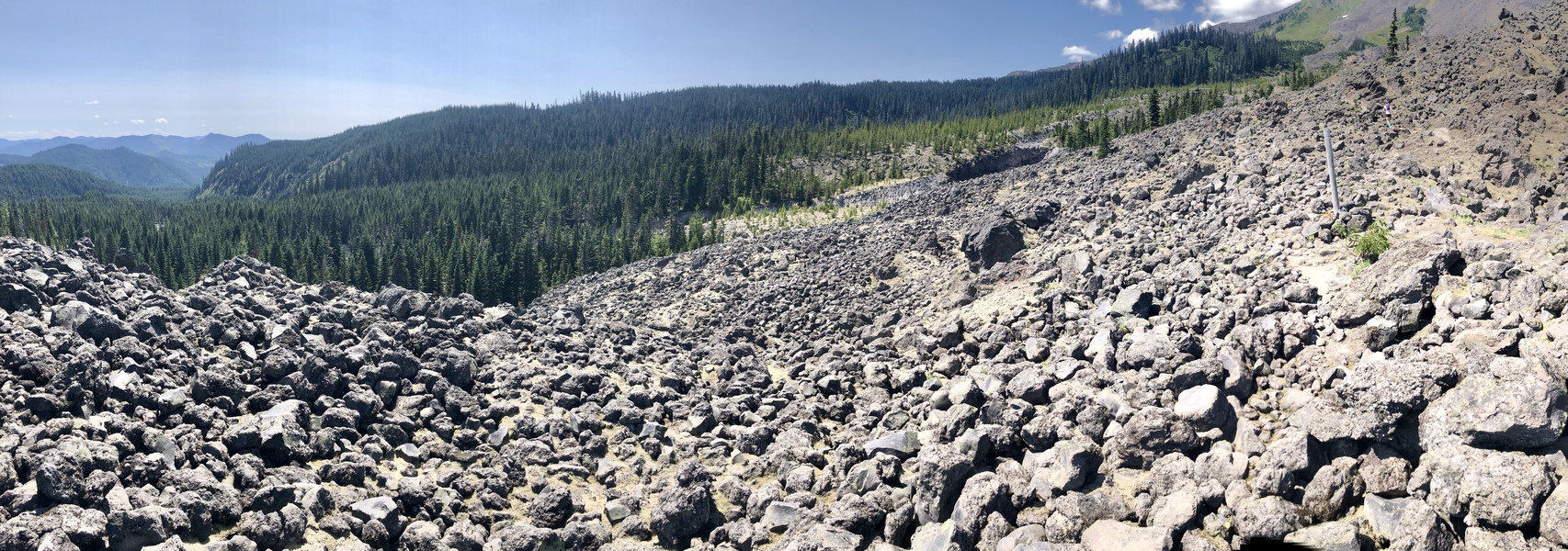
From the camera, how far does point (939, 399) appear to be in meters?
16.3

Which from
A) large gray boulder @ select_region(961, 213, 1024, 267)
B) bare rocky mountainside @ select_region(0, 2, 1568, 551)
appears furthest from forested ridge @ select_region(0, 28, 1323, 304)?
bare rocky mountainside @ select_region(0, 2, 1568, 551)

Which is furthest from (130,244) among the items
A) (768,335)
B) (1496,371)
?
(1496,371)

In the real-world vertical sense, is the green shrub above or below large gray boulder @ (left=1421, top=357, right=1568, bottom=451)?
above

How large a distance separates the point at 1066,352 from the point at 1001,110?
192230mm

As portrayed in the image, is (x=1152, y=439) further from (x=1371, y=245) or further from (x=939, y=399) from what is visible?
(x=1371, y=245)

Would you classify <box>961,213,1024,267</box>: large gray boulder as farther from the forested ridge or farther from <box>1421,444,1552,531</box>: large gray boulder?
the forested ridge

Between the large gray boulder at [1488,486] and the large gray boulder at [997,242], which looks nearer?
the large gray boulder at [1488,486]

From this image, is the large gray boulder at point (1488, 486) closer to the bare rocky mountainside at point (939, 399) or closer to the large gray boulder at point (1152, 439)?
the bare rocky mountainside at point (939, 399)

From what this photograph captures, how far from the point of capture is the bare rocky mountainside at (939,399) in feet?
31.3

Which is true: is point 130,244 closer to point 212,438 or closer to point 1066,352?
point 212,438

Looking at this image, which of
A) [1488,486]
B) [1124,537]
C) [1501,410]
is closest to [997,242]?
[1124,537]

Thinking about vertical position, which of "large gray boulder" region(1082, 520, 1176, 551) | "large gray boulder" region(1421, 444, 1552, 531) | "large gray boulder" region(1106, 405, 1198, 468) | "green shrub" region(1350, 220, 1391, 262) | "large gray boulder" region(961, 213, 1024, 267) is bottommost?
"large gray boulder" region(1082, 520, 1176, 551)

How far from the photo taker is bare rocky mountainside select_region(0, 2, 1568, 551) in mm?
9531

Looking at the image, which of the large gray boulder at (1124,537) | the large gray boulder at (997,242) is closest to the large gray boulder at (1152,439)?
the large gray boulder at (1124,537)
